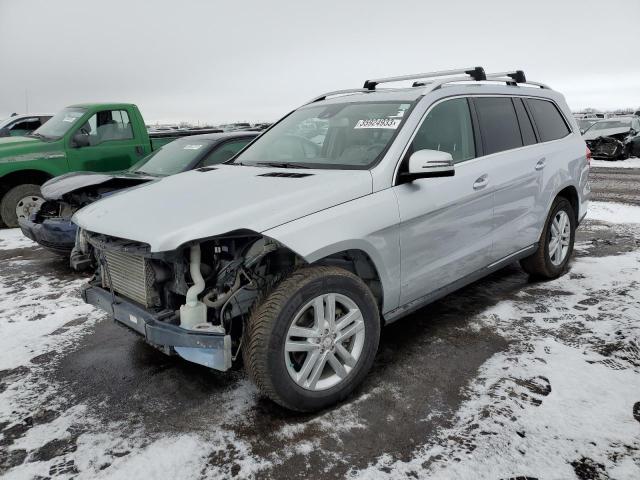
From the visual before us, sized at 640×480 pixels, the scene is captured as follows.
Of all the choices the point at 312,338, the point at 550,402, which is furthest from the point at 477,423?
the point at 312,338

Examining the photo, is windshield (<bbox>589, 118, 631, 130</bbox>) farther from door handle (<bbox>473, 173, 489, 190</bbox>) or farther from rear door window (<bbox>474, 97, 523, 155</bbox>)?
door handle (<bbox>473, 173, 489, 190</bbox>)

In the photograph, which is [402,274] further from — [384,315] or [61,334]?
[61,334]

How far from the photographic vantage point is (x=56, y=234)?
19.7 feet

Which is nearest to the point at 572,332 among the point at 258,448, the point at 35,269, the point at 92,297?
the point at 258,448

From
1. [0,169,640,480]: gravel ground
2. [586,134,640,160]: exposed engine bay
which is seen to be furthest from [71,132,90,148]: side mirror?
[586,134,640,160]: exposed engine bay

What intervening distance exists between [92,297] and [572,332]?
11.0ft

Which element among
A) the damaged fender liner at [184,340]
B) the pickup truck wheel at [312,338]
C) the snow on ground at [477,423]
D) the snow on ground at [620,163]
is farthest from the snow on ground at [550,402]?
the snow on ground at [620,163]

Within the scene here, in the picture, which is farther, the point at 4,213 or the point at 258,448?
the point at 4,213

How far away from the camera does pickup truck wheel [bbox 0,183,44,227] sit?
8234 millimetres

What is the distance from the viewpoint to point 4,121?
1377cm

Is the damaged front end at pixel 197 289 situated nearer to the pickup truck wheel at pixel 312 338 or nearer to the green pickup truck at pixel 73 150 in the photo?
the pickup truck wheel at pixel 312 338

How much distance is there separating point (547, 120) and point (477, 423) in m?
3.24

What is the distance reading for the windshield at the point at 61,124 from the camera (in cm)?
825

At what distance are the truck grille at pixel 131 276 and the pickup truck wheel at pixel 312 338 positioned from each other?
655 millimetres
